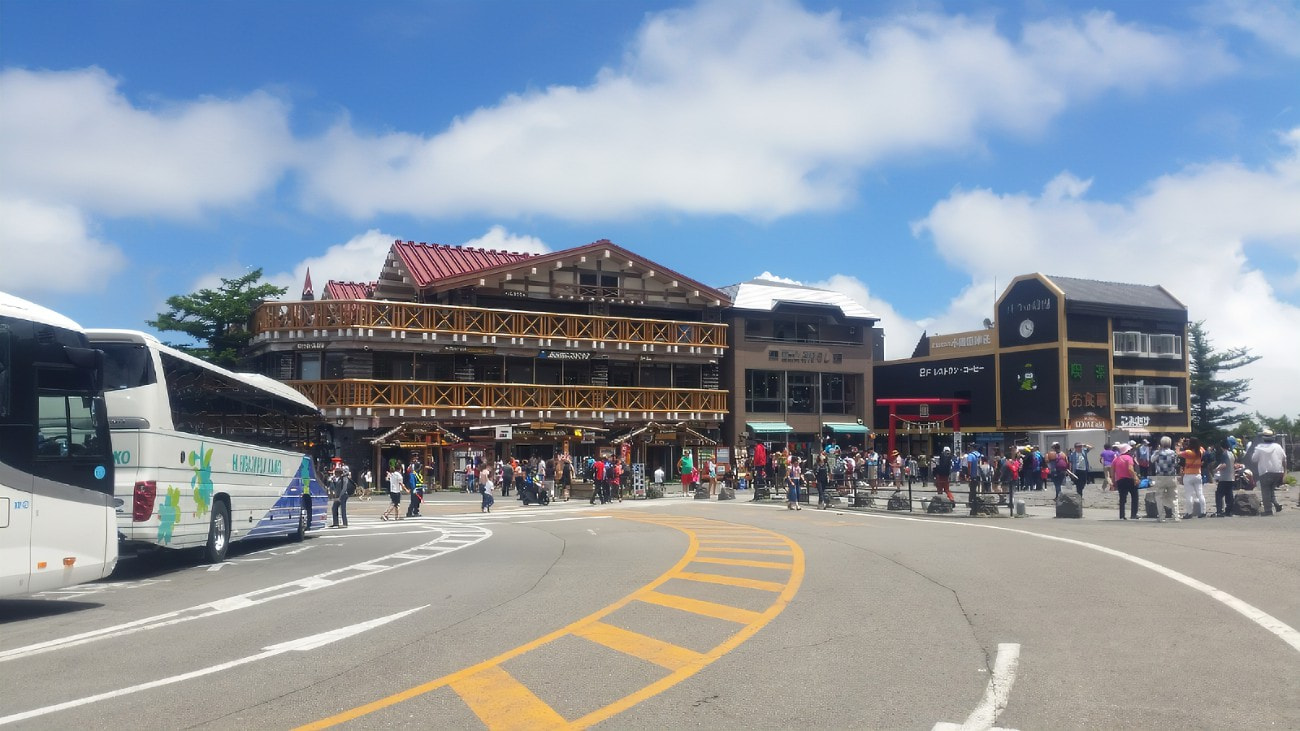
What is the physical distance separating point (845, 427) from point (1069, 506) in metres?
31.6

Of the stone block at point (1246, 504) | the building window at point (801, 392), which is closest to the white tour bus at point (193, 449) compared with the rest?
the stone block at point (1246, 504)

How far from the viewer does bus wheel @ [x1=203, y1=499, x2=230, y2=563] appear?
1681cm

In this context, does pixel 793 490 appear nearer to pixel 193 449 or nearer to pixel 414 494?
pixel 414 494

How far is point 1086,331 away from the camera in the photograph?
5603cm

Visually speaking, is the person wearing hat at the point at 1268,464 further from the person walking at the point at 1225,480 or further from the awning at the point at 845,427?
the awning at the point at 845,427

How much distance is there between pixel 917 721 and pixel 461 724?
8.83ft

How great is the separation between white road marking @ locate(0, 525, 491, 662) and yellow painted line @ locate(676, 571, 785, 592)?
4.56 metres

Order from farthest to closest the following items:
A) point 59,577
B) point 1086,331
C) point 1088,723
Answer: point 1086,331 < point 59,577 < point 1088,723

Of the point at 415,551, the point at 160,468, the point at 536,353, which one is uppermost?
the point at 536,353

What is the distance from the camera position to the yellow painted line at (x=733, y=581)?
12.3m

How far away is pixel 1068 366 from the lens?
5491 cm

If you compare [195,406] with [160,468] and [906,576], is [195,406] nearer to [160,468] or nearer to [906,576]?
[160,468]

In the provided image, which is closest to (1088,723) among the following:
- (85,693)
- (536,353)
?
(85,693)

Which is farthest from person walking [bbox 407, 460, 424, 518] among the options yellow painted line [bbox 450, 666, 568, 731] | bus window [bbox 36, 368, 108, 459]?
yellow painted line [bbox 450, 666, 568, 731]
